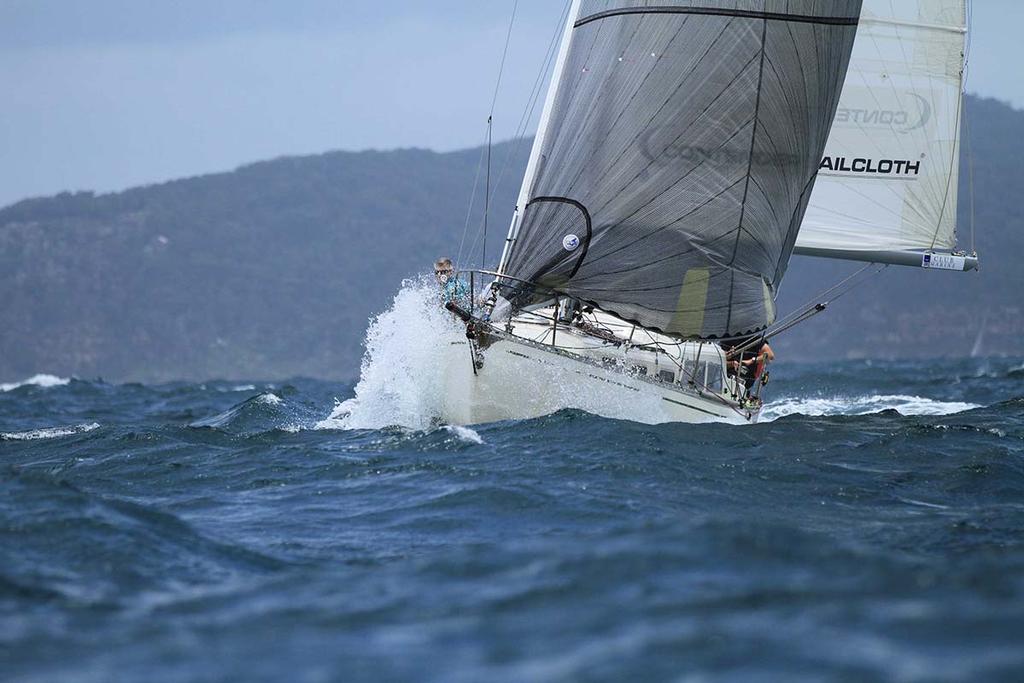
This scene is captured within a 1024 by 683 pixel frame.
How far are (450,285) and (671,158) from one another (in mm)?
2408

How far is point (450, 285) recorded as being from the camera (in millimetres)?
13859

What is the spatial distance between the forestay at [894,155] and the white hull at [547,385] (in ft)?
23.5

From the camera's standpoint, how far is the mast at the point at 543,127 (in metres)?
14.4

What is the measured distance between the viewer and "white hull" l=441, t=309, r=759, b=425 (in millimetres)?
13078

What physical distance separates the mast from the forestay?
6.45 metres

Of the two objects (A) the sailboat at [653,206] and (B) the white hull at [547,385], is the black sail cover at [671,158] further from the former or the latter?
(B) the white hull at [547,385]

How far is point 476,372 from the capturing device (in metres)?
13.1

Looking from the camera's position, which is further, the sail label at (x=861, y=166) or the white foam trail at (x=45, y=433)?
the sail label at (x=861, y=166)

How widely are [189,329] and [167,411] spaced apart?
108527 mm

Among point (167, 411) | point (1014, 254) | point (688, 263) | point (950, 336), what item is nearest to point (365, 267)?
point (950, 336)

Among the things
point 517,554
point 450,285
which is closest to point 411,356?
point 450,285

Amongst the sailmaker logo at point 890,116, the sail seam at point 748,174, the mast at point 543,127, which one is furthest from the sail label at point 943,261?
the mast at point 543,127

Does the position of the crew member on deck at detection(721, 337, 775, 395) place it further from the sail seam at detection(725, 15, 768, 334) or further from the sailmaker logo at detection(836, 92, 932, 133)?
the sailmaker logo at detection(836, 92, 932, 133)

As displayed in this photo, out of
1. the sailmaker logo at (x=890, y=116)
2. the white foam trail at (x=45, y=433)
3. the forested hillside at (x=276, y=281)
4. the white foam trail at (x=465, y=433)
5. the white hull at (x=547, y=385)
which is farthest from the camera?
the forested hillside at (x=276, y=281)
